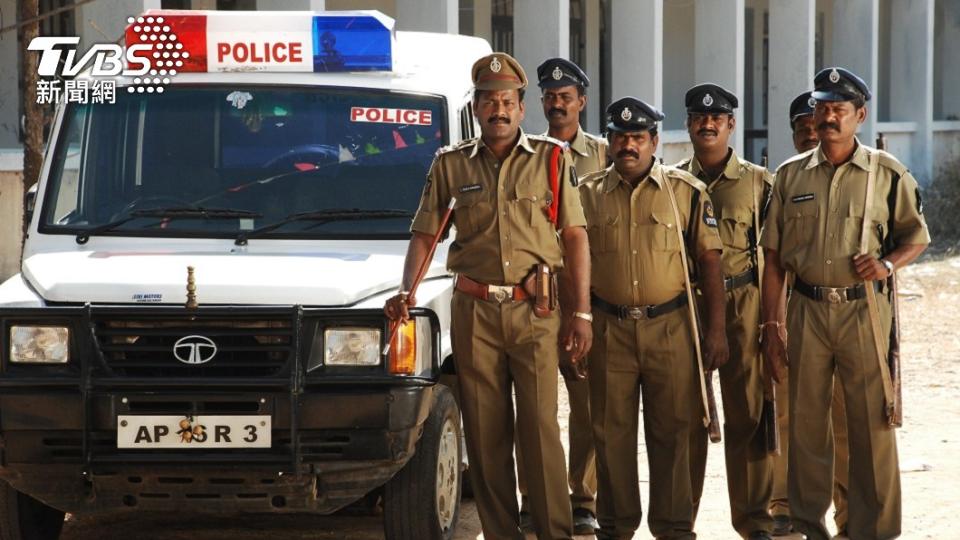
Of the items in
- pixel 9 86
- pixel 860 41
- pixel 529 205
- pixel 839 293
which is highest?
pixel 860 41

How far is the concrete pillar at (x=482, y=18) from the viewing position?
17953 millimetres

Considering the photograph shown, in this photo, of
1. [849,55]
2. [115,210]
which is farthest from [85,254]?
[849,55]

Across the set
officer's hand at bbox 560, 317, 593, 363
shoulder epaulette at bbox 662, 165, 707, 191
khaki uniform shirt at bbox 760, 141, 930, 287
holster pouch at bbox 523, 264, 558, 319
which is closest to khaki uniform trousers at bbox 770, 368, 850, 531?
khaki uniform shirt at bbox 760, 141, 930, 287

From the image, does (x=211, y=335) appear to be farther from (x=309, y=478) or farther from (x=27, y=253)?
(x=27, y=253)

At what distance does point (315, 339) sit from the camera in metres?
5.29

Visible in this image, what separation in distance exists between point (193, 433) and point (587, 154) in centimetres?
219

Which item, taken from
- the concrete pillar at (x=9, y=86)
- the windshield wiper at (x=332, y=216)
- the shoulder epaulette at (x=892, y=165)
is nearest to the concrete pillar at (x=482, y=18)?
the concrete pillar at (x=9, y=86)

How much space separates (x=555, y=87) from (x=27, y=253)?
2.12 m

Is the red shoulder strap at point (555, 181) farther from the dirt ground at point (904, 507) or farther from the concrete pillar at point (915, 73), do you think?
the concrete pillar at point (915, 73)

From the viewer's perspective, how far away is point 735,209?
620 cm

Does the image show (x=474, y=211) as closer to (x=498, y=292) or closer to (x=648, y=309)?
(x=498, y=292)

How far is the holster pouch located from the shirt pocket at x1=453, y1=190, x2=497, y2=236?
8.9 inches

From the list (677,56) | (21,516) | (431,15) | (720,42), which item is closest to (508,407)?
(21,516)

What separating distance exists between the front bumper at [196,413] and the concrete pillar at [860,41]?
17.7m
